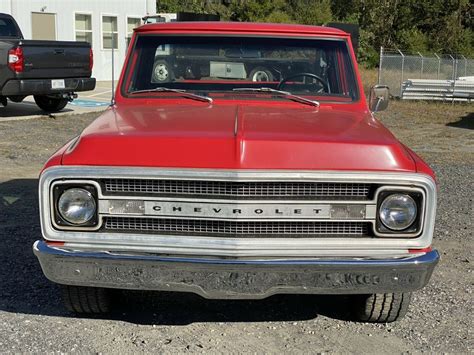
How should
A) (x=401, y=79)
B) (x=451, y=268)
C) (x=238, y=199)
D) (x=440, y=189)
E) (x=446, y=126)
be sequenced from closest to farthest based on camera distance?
(x=238, y=199) < (x=451, y=268) < (x=440, y=189) < (x=446, y=126) < (x=401, y=79)

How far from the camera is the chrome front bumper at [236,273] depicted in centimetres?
330

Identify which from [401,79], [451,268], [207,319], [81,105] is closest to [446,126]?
[401,79]

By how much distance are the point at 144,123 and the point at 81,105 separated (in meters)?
12.6

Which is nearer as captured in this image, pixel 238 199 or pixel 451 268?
pixel 238 199

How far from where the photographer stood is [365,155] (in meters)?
3.30

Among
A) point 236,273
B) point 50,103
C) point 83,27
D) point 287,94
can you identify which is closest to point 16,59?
point 50,103

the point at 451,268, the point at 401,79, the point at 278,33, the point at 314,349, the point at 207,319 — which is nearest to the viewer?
the point at 314,349

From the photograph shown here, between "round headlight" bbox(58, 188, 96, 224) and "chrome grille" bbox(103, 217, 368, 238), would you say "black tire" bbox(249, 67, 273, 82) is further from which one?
"round headlight" bbox(58, 188, 96, 224)

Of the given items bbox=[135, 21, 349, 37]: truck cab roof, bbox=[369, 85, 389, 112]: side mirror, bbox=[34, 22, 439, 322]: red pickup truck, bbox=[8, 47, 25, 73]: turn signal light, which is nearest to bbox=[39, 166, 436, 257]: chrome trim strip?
bbox=[34, 22, 439, 322]: red pickup truck

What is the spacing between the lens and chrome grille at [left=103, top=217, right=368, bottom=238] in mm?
3334

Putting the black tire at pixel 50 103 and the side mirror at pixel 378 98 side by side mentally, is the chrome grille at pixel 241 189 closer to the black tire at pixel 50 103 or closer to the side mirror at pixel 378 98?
the side mirror at pixel 378 98

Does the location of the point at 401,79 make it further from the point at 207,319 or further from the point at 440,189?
the point at 207,319

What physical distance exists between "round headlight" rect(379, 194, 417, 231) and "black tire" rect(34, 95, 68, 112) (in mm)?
11933

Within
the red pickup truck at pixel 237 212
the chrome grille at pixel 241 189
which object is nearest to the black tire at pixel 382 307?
the red pickup truck at pixel 237 212
